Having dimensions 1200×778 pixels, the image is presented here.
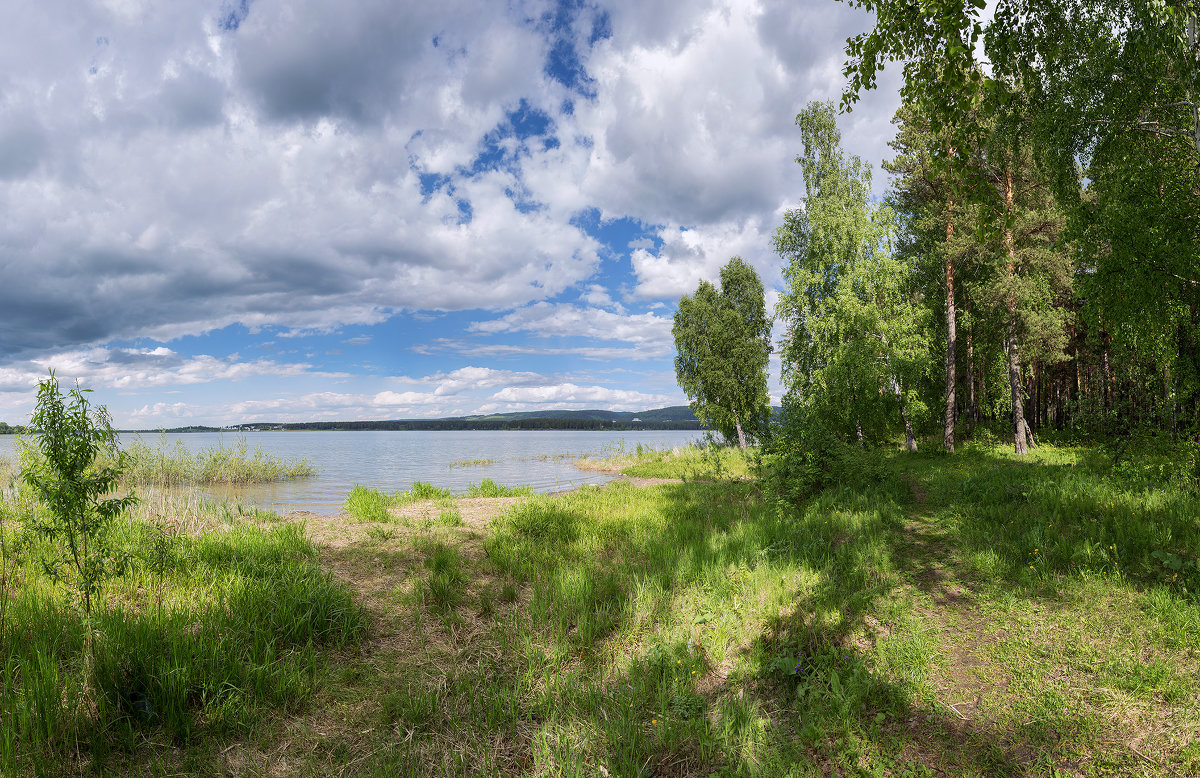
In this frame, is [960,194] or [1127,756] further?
[960,194]

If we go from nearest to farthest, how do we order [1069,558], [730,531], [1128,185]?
[1069,558] < [730,531] < [1128,185]

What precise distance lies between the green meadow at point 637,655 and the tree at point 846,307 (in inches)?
539

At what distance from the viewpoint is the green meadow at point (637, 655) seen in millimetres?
3354

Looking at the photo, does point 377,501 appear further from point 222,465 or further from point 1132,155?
point 222,465

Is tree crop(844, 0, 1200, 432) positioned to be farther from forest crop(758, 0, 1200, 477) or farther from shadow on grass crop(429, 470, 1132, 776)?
shadow on grass crop(429, 470, 1132, 776)

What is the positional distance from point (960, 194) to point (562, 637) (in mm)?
5952

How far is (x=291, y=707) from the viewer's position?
4.06 meters

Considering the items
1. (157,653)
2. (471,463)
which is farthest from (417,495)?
(471,463)

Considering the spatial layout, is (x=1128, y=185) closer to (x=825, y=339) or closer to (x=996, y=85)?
(x=996, y=85)

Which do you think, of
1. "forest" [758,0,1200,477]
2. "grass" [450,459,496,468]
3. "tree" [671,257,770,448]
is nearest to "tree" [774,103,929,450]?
"forest" [758,0,1200,477]

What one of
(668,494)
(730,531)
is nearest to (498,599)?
(730,531)

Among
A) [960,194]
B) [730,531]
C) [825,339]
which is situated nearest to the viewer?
[960,194]

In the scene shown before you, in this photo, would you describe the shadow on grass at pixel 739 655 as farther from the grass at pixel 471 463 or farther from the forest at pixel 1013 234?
the grass at pixel 471 463

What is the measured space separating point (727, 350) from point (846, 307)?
10169 millimetres
